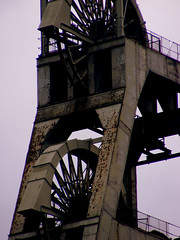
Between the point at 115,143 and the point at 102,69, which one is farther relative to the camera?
the point at 102,69

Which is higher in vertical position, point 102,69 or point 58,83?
point 102,69

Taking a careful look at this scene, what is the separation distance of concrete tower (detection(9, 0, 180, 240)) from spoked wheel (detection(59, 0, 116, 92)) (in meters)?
0.05

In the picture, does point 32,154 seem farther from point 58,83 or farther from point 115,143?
point 115,143

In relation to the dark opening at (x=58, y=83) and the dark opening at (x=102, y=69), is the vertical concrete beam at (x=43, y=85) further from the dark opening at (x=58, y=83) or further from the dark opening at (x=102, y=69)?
the dark opening at (x=102, y=69)

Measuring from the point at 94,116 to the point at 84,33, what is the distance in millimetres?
4117

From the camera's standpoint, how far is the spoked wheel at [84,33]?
43.2 meters

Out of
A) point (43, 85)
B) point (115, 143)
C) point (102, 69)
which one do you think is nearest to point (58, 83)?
point (43, 85)

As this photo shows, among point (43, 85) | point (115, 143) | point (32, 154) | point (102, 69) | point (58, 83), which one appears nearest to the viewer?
point (115, 143)

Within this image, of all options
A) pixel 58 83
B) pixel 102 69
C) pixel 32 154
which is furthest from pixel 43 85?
pixel 32 154

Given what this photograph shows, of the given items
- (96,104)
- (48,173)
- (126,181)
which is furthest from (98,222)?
(126,181)

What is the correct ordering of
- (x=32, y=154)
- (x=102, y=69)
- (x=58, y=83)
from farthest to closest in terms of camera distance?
(x=58, y=83), (x=102, y=69), (x=32, y=154)

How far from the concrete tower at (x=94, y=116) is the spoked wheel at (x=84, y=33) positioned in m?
0.05

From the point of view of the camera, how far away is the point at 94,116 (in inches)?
1700

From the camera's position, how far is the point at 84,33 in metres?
44.8
